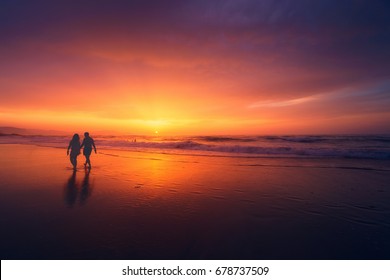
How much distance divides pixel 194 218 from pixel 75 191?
4.93 metres

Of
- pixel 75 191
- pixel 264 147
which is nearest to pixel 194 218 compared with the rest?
pixel 75 191

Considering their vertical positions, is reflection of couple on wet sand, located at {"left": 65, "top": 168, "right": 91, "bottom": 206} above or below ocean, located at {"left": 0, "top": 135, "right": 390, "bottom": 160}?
below

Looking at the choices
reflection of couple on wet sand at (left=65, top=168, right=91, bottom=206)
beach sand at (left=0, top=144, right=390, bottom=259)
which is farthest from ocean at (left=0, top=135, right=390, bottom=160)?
reflection of couple on wet sand at (left=65, top=168, right=91, bottom=206)

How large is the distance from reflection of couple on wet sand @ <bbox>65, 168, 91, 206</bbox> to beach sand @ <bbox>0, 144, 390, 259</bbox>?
0.03 m

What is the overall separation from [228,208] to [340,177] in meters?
7.24

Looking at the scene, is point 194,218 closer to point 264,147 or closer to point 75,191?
point 75,191

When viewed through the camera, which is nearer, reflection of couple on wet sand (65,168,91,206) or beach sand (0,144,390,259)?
beach sand (0,144,390,259)

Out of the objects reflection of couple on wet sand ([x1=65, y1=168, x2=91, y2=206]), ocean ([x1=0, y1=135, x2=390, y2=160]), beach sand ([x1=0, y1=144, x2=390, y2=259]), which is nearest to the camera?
beach sand ([x1=0, y1=144, x2=390, y2=259])

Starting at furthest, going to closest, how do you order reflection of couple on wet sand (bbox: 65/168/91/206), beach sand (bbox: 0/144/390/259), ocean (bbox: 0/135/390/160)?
ocean (bbox: 0/135/390/160) → reflection of couple on wet sand (bbox: 65/168/91/206) → beach sand (bbox: 0/144/390/259)

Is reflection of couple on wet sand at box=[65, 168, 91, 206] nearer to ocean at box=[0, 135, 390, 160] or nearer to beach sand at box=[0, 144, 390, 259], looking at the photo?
beach sand at box=[0, 144, 390, 259]

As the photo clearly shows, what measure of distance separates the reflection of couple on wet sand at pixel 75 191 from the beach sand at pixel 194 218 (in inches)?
1.2

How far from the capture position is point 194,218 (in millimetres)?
5547

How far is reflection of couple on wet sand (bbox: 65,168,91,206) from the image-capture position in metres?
6.96

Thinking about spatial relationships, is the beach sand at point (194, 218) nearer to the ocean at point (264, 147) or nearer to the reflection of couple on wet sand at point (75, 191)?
the reflection of couple on wet sand at point (75, 191)
